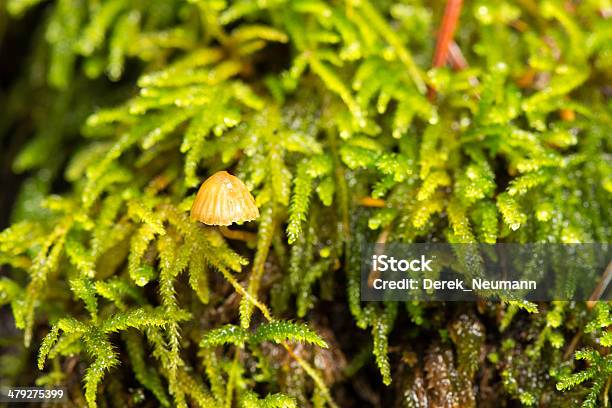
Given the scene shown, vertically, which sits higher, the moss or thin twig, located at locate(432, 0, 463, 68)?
thin twig, located at locate(432, 0, 463, 68)

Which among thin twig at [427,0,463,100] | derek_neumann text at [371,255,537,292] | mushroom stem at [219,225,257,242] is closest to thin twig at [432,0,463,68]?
thin twig at [427,0,463,100]

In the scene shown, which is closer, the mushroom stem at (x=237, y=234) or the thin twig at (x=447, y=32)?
the mushroom stem at (x=237, y=234)

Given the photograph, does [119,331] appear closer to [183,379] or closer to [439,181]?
[183,379]

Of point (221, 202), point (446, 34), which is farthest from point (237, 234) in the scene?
point (446, 34)

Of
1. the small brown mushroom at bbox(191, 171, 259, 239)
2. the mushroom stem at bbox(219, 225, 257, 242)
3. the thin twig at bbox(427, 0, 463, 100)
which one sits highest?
the thin twig at bbox(427, 0, 463, 100)

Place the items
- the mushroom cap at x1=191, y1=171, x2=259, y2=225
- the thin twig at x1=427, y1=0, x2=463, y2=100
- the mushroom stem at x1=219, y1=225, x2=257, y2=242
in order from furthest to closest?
the thin twig at x1=427, y1=0, x2=463, y2=100, the mushroom stem at x1=219, y1=225, x2=257, y2=242, the mushroom cap at x1=191, y1=171, x2=259, y2=225

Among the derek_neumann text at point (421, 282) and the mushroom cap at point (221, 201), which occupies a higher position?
the mushroom cap at point (221, 201)

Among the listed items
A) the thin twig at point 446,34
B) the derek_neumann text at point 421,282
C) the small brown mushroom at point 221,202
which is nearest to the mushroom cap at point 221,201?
the small brown mushroom at point 221,202

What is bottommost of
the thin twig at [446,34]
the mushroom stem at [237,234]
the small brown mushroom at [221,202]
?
the mushroom stem at [237,234]

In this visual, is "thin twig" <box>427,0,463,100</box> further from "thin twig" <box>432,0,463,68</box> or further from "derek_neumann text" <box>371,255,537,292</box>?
"derek_neumann text" <box>371,255,537,292</box>

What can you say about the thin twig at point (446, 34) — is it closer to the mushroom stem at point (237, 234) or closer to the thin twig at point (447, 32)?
the thin twig at point (447, 32)
